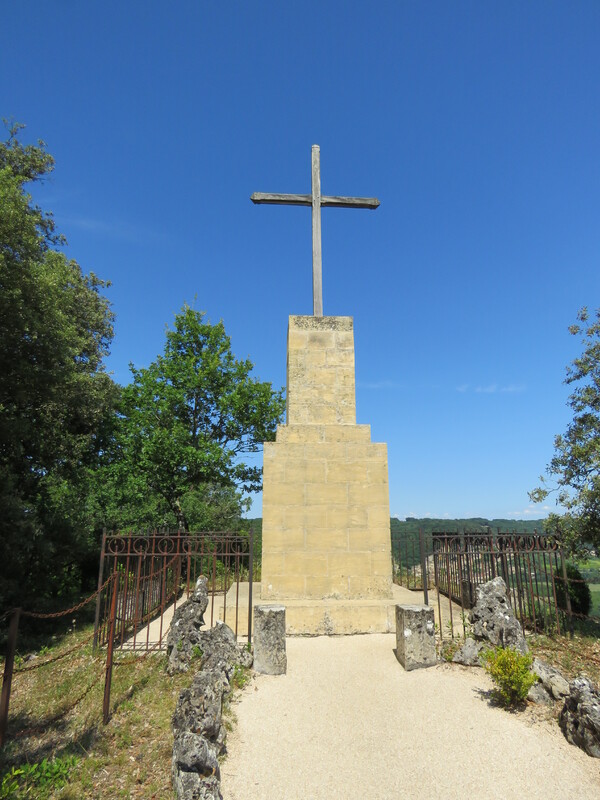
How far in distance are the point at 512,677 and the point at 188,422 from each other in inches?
624

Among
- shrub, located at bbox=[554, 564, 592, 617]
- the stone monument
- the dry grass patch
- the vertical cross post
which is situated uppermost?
the vertical cross post

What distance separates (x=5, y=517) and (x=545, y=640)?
38.3 ft

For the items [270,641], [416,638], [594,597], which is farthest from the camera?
[594,597]

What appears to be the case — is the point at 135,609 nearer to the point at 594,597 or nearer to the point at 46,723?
the point at 46,723

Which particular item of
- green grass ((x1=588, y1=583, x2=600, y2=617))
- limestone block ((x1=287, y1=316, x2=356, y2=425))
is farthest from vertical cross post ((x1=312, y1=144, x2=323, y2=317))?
green grass ((x1=588, y1=583, x2=600, y2=617))

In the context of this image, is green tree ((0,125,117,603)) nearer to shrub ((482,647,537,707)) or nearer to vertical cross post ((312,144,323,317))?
vertical cross post ((312,144,323,317))

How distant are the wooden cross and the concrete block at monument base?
6359mm

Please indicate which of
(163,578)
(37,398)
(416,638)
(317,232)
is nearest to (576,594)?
(416,638)

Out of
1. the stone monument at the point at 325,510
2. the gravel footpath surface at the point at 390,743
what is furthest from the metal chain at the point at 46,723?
the stone monument at the point at 325,510

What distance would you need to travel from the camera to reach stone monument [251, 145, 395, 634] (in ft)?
27.3

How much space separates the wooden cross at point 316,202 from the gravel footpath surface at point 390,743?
285 inches

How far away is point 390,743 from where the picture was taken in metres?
4.88

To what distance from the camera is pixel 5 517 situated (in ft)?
34.5

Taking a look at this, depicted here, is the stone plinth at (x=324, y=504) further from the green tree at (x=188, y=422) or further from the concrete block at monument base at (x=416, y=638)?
the green tree at (x=188, y=422)
